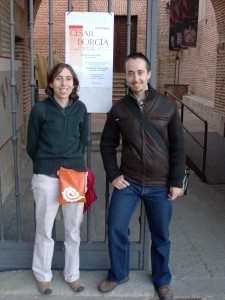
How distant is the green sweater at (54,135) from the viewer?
9.39 feet

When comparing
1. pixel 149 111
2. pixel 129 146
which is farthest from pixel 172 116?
pixel 129 146

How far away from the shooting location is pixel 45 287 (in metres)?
3.21

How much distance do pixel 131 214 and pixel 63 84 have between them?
106cm

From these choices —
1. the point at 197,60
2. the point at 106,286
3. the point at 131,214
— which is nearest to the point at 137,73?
the point at 131,214

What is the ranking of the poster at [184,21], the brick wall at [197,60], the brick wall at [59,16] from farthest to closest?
the brick wall at [59,16], the brick wall at [197,60], the poster at [184,21]

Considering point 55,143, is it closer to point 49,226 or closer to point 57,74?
point 57,74

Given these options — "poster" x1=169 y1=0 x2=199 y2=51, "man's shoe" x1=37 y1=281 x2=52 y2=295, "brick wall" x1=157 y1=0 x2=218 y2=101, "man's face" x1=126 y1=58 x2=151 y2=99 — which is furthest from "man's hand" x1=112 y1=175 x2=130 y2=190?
"poster" x1=169 y1=0 x2=199 y2=51

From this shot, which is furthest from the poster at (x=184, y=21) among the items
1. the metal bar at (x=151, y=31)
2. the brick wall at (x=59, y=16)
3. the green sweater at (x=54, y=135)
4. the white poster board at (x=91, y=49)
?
the green sweater at (x=54, y=135)

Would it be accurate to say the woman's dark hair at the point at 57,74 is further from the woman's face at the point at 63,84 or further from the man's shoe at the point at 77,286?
the man's shoe at the point at 77,286

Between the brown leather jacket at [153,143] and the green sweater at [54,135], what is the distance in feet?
0.92

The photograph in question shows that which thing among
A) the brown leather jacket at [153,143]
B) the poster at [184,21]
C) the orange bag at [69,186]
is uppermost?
the poster at [184,21]

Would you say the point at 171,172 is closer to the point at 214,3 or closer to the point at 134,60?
the point at 134,60

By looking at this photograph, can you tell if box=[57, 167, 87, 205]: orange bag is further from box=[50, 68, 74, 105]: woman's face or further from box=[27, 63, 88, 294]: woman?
box=[50, 68, 74, 105]: woman's face

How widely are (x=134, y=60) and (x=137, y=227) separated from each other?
2363 mm
